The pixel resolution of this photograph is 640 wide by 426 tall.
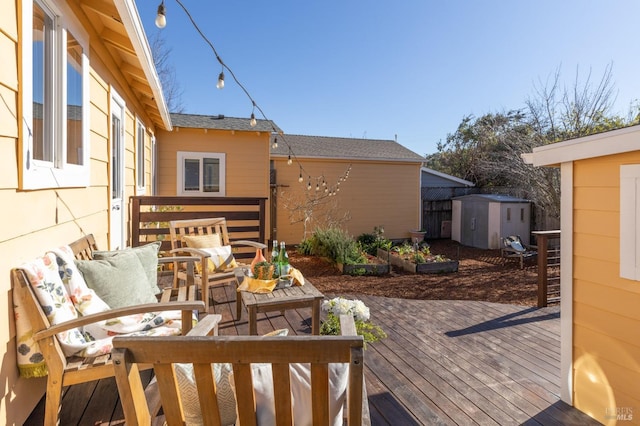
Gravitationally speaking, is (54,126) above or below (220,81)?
below

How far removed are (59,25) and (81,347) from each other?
2.02 metres

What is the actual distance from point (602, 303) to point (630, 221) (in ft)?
1.89

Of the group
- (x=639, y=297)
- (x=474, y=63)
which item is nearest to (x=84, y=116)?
(x=639, y=297)

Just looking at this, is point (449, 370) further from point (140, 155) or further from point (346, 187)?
point (346, 187)

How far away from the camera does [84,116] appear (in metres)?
2.66

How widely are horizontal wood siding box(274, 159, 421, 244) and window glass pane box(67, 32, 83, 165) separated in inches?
282

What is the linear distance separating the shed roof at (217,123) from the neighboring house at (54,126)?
3.76 m

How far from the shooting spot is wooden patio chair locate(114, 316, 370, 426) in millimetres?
932

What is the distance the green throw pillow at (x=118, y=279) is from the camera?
2.12 metres

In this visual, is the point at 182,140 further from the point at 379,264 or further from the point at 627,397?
the point at 627,397

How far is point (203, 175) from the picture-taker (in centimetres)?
796

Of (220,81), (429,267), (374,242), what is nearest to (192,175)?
(220,81)

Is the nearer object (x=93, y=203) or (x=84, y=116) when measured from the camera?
(x=84, y=116)

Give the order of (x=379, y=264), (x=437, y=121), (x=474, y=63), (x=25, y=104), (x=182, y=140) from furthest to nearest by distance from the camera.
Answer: (x=437, y=121) < (x=474, y=63) < (x=182, y=140) < (x=379, y=264) < (x=25, y=104)
